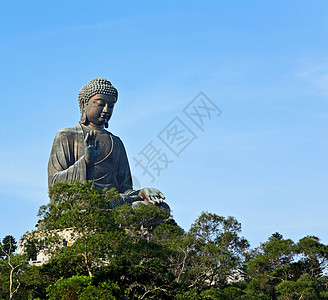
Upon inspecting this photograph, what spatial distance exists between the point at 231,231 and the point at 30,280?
11.6 metres

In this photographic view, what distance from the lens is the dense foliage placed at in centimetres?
1961

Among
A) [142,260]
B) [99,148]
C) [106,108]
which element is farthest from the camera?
[106,108]

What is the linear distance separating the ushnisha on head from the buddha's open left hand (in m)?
3.85

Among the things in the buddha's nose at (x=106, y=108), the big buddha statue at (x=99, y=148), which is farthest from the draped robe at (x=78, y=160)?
the buddha's nose at (x=106, y=108)

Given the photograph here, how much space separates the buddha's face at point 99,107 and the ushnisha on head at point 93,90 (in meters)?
0.16

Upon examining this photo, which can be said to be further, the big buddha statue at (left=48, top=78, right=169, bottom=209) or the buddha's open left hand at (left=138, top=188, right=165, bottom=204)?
the big buddha statue at (left=48, top=78, right=169, bottom=209)

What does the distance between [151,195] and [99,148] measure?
10.8 feet

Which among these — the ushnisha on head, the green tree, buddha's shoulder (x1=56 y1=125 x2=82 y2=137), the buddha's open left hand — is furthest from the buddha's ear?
the green tree

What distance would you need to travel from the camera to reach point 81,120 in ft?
109

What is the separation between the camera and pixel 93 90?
32812 mm

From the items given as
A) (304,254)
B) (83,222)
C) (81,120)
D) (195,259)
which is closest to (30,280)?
(83,222)

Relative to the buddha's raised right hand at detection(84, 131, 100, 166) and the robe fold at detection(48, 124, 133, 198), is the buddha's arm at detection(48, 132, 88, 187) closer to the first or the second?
the robe fold at detection(48, 124, 133, 198)

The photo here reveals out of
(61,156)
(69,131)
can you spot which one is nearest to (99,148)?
(69,131)

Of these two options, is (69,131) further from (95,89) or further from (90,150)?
(90,150)
